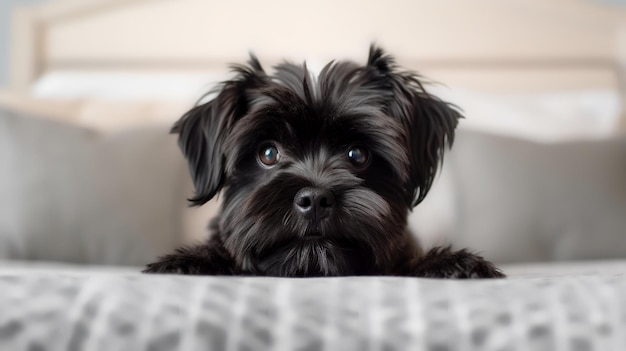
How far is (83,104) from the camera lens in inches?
104

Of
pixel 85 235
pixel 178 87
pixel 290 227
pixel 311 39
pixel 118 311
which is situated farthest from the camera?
pixel 311 39

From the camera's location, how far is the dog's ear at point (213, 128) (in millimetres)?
1204

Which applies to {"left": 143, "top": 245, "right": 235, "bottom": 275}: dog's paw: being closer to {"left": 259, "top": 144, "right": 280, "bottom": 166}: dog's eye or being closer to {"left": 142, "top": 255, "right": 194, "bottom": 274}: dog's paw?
{"left": 142, "top": 255, "right": 194, "bottom": 274}: dog's paw

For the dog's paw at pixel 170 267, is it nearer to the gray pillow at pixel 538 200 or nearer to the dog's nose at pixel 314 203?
the dog's nose at pixel 314 203

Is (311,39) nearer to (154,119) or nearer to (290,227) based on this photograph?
(154,119)

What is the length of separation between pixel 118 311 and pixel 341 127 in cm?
62

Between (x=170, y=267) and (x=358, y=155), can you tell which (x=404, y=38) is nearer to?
(x=358, y=155)

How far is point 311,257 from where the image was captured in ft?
3.51

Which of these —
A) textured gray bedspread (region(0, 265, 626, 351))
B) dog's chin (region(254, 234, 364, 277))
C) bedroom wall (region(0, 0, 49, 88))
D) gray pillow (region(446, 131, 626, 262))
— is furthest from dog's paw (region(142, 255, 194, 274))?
bedroom wall (region(0, 0, 49, 88))

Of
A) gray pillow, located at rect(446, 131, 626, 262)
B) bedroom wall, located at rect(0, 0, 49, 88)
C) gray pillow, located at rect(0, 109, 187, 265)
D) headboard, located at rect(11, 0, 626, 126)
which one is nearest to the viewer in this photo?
gray pillow, located at rect(0, 109, 187, 265)

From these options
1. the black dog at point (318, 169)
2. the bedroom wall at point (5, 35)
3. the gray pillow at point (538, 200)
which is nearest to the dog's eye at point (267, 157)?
the black dog at point (318, 169)

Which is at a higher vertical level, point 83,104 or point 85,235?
point 83,104

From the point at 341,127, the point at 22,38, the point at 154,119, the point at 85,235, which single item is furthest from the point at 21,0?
the point at 341,127

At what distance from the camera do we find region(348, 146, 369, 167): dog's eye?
1.17m
